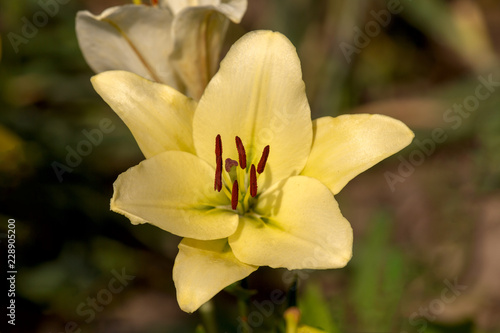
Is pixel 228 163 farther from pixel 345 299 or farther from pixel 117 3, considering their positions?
pixel 117 3

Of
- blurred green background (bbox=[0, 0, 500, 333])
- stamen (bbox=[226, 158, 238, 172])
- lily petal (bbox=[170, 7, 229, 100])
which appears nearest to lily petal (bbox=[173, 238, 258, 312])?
stamen (bbox=[226, 158, 238, 172])

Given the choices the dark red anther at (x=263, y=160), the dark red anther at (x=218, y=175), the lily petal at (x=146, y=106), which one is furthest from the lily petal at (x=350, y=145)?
the lily petal at (x=146, y=106)

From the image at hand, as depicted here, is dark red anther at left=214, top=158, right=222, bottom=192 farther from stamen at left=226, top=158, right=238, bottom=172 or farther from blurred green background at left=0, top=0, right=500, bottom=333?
blurred green background at left=0, top=0, right=500, bottom=333

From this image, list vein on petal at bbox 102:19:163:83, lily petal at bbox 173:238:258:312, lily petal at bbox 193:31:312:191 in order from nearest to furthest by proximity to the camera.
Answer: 1. lily petal at bbox 173:238:258:312
2. lily petal at bbox 193:31:312:191
3. vein on petal at bbox 102:19:163:83

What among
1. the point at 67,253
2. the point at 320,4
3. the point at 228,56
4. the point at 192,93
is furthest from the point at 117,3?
the point at 228,56

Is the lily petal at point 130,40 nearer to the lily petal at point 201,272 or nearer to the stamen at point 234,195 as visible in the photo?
the stamen at point 234,195

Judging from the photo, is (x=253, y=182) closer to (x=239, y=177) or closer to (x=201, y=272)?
(x=239, y=177)
